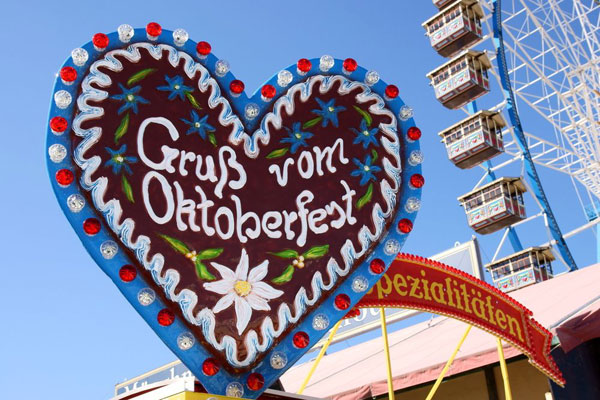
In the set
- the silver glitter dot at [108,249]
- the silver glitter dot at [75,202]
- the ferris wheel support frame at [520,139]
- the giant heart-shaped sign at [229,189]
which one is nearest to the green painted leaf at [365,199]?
the giant heart-shaped sign at [229,189]

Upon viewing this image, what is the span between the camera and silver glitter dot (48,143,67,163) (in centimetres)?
367

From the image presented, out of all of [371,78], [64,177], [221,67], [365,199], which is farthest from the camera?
[371,78]

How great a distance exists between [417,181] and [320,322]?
1.21 m

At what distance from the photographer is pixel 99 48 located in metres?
3.96

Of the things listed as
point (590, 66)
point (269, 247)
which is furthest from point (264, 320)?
point (590, 66)

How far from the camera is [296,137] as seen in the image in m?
4.60

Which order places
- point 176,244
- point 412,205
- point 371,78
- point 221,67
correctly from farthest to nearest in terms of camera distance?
point 371,78 → point 412,205 → point 221,67 → point 176,244

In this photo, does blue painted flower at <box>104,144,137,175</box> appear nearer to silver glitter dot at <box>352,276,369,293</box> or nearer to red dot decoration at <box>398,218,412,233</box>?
silver glitter dot at <box>352,276,369,293</box>

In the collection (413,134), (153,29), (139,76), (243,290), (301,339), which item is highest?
(153,29)

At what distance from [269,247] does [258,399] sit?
852 millimetres

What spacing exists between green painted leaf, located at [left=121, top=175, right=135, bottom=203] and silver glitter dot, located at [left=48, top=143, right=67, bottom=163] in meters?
0.32

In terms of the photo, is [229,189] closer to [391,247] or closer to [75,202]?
[75,202]

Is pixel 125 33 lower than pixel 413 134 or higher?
higher

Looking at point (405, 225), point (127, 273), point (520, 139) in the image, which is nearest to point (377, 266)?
point (405, 225)
